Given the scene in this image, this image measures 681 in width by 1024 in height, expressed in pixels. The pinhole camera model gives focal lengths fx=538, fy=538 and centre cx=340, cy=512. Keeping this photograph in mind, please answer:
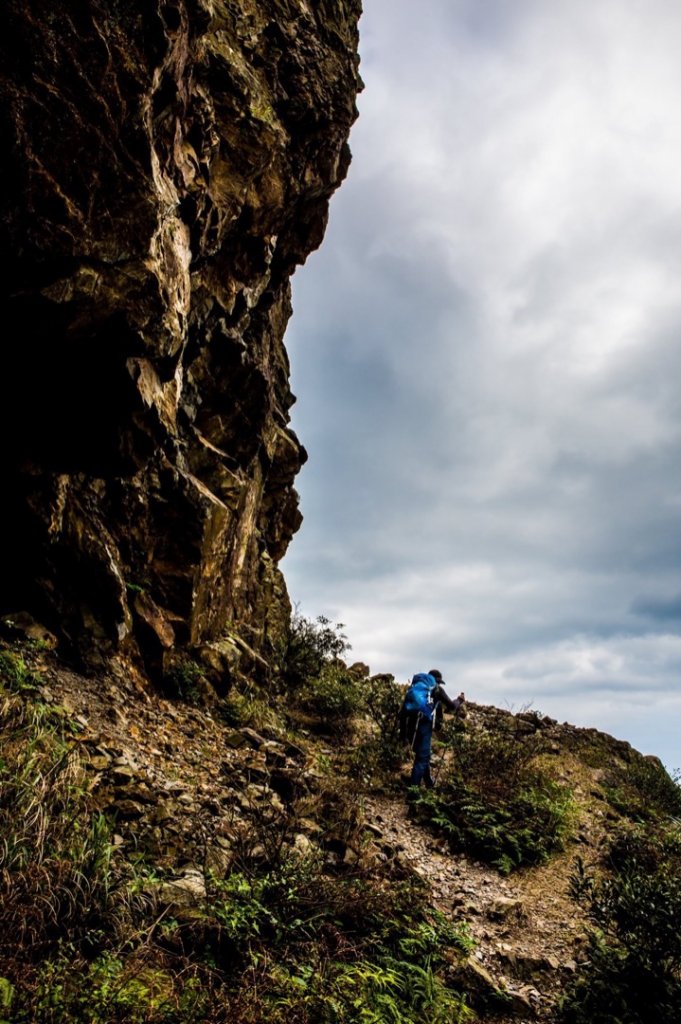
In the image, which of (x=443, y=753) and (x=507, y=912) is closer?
(x=507, y=912)

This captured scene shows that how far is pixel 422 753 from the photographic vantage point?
1012cm

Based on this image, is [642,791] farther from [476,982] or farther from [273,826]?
[273,826]

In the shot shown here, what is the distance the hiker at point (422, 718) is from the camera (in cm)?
1009

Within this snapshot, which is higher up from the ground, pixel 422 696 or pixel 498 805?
pixel 422 696

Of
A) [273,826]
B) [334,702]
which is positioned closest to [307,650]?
[334,702]

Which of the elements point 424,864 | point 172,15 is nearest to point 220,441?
point 172,15

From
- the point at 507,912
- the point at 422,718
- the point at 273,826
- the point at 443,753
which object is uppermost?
the point at 422,718

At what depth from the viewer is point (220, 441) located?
44.5 feet

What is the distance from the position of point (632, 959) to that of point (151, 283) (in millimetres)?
9734

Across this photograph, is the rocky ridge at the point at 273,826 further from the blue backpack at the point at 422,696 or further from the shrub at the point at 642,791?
the blue backpack at the point at 422,696

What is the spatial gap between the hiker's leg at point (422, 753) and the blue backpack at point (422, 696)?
0.76ft

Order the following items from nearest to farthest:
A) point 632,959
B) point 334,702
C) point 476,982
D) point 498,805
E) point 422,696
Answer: point 632,959 → point 476,982 → point 498,805 → point 422,696 → point 334,702

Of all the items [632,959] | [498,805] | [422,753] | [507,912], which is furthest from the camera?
[422,753]

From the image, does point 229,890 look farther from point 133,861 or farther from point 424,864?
point 424,864
